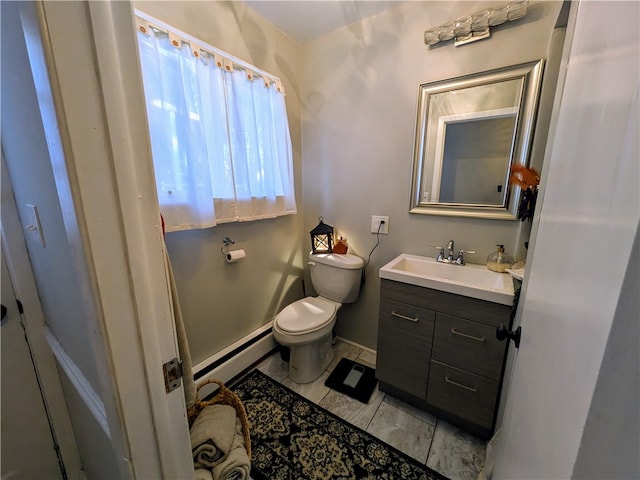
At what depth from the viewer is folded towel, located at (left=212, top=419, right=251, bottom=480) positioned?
830mm

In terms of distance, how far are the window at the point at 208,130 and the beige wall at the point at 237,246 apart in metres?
0.12

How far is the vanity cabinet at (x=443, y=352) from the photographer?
1.17 meters

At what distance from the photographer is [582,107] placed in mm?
418

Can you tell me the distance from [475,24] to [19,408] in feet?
8.44

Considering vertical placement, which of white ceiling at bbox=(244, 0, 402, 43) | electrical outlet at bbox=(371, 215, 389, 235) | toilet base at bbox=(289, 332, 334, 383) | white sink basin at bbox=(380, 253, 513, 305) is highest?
white ceiling at bbox=(244, 0, 402, 43)

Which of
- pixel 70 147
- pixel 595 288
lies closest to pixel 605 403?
pixel 595 288

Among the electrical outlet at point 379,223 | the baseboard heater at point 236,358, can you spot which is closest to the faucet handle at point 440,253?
the electrical outlet at point 379,223

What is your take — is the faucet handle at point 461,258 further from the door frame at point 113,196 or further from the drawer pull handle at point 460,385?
Result: the door frame at point 113,196

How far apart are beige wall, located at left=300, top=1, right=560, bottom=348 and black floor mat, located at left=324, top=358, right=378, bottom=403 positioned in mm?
236

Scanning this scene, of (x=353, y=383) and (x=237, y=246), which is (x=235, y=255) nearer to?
(x=237, y=246)

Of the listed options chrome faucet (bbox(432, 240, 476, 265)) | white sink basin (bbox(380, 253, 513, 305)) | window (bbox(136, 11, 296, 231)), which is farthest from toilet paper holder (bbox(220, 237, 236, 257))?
chrome faucet (bbox(432, 240, 476, 265))

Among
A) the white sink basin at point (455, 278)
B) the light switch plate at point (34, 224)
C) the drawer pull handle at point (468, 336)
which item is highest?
the light switch plate at point (34, 224)

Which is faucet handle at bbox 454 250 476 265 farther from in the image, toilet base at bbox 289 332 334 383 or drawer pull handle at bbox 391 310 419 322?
toilet base at bbox 289 332 334 383

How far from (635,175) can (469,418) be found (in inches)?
59.6
